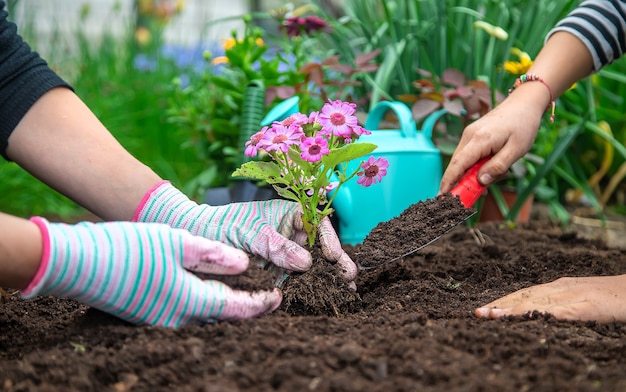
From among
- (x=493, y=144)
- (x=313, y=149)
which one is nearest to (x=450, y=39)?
(x=493, y=144)

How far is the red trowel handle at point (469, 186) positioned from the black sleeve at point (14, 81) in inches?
37.8

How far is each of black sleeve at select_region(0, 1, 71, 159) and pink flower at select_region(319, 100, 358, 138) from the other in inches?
24.8

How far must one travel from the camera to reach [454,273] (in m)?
1.62

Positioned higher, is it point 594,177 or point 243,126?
point 243,126

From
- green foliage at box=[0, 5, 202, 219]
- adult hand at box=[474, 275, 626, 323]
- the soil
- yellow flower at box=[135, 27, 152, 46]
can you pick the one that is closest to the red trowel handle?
the soil

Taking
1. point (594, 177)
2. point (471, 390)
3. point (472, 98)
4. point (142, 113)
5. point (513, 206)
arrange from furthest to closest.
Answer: point (142, 113)
point (594, 177)
point (513, 206)
point (472, 98)
point (471, 390)

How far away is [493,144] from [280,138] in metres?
0.55

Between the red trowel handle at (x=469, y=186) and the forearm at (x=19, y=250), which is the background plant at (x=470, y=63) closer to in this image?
the red trowel handle at (x=469, y=186)

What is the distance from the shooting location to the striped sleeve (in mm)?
1704

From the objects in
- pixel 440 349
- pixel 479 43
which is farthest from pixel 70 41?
pixel 440 349

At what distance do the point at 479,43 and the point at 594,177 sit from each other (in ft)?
3.32

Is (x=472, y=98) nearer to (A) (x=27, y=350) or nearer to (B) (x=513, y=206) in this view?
(B) (x=513, y=206)

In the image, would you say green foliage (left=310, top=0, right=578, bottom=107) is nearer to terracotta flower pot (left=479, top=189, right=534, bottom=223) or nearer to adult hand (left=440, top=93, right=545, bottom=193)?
terracotta flower pot (left=479, top=189, right=534, bottom=223)

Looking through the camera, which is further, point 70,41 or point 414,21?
point 70,41
